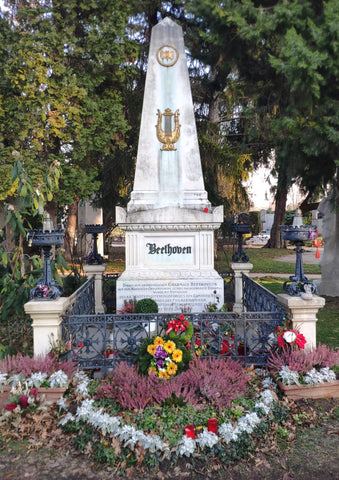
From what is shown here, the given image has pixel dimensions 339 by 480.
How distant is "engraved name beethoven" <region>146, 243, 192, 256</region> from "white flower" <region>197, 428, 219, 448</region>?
4.02m

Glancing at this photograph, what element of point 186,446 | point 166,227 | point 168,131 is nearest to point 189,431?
point 186,446

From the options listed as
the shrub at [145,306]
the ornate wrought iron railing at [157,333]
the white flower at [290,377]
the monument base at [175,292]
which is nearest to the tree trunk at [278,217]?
the monument base at [175,292]

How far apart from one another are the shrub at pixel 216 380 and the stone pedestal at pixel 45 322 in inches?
69.8

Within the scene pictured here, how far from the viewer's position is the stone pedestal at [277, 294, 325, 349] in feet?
16.6

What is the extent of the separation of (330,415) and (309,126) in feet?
18.8

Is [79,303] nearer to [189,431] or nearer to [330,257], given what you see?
[189,431]

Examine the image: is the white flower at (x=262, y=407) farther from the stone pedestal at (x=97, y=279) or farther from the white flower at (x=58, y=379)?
the stone pedestal at (x=97, y=279)

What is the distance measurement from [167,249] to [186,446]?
4193 millimetres

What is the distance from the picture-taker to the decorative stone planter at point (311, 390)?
4434 millimetres

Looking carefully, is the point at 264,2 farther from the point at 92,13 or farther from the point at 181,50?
the point at 92,13

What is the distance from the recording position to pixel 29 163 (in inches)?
422

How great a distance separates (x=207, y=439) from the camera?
138 inches

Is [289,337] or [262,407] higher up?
[289,337]

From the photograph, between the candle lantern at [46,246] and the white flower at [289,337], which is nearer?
the white flower at [289,337]
